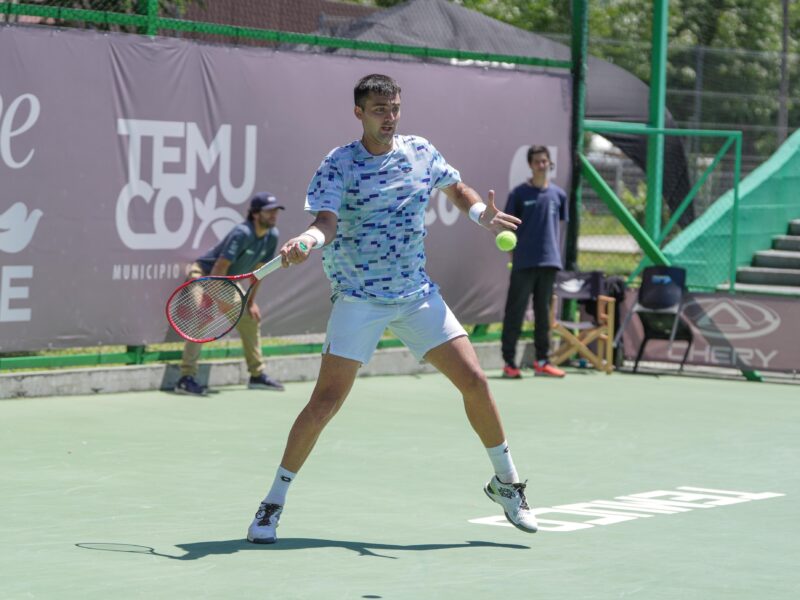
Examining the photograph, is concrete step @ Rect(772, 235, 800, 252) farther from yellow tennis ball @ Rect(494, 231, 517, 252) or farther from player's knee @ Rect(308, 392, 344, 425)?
player's knee @ Rect(308, 392, 344, 425)

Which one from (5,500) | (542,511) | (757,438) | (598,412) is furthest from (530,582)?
(598,412)

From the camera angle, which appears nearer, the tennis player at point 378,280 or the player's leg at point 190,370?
the tennis player at point 378,280

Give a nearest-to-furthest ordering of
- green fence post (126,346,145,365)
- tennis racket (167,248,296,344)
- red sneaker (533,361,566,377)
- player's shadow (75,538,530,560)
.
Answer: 1. player's shadow (75,538,530,560)
2. tennis racket (167,248,296,344)
3. green fence post (126,346,145,365)
4. red sneaker (533,361,566,377)

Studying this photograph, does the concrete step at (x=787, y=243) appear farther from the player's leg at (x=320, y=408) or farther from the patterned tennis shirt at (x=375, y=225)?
the player's leg at (x=320, y=408)

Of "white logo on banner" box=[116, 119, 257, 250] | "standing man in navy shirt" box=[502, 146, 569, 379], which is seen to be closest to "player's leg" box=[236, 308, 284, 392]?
"white logo on banner" box=[116, 119, 257, 250]

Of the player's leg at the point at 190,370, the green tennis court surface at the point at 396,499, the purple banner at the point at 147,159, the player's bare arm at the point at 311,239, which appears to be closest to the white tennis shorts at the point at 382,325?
the player's bare arm at the point at 311,239

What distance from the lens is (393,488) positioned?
8180mm

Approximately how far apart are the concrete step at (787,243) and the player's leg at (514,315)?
448 centimetres

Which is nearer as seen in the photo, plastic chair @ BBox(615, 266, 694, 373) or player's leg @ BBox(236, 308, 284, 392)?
player's leg @ BBox(236, 308, 284, 392)

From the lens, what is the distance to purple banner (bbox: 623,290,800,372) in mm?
14023

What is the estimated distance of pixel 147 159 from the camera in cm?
1163

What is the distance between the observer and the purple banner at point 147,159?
10938 mm

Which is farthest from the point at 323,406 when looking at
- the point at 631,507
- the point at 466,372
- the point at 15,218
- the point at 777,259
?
the point at 777,259

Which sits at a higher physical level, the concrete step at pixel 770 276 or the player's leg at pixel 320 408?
the player's leg at pixel 320 408
